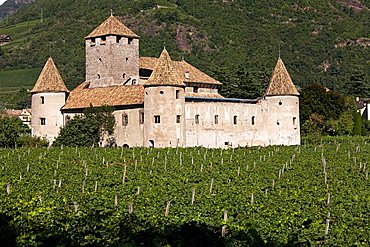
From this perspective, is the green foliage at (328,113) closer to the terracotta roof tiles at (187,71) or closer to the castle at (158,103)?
the terracotta roof tiles at (187,71)

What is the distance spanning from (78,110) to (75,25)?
3331 inches

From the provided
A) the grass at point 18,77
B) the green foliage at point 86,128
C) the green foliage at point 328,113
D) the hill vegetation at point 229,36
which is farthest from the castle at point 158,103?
the grass at point 18,77

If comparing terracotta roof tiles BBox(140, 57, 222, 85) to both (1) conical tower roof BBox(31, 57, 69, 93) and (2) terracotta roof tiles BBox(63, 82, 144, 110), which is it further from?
(1) conical tower roof BBox(31, 57, 69, 93)

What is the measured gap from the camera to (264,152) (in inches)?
1469

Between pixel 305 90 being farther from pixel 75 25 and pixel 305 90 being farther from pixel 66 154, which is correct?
pixel 75 25

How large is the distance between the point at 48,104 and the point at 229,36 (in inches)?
3093

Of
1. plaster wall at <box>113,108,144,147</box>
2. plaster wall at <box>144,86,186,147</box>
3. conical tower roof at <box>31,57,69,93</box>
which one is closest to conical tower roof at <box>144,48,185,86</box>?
plaster wall at <box>144,86,186,147</box>

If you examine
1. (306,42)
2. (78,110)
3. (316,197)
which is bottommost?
(316,197)

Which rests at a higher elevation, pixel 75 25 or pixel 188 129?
pixel 75 25

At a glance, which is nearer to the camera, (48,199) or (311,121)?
(48,199)

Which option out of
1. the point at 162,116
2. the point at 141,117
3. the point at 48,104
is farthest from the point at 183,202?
the point at 48,104

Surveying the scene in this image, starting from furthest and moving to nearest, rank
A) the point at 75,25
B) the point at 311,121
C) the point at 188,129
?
the point at 75,25, the point at 311,121, the point at 188,129

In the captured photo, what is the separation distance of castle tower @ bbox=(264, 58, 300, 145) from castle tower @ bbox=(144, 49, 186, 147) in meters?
8.33

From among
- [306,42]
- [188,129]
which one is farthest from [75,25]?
[188,129]
